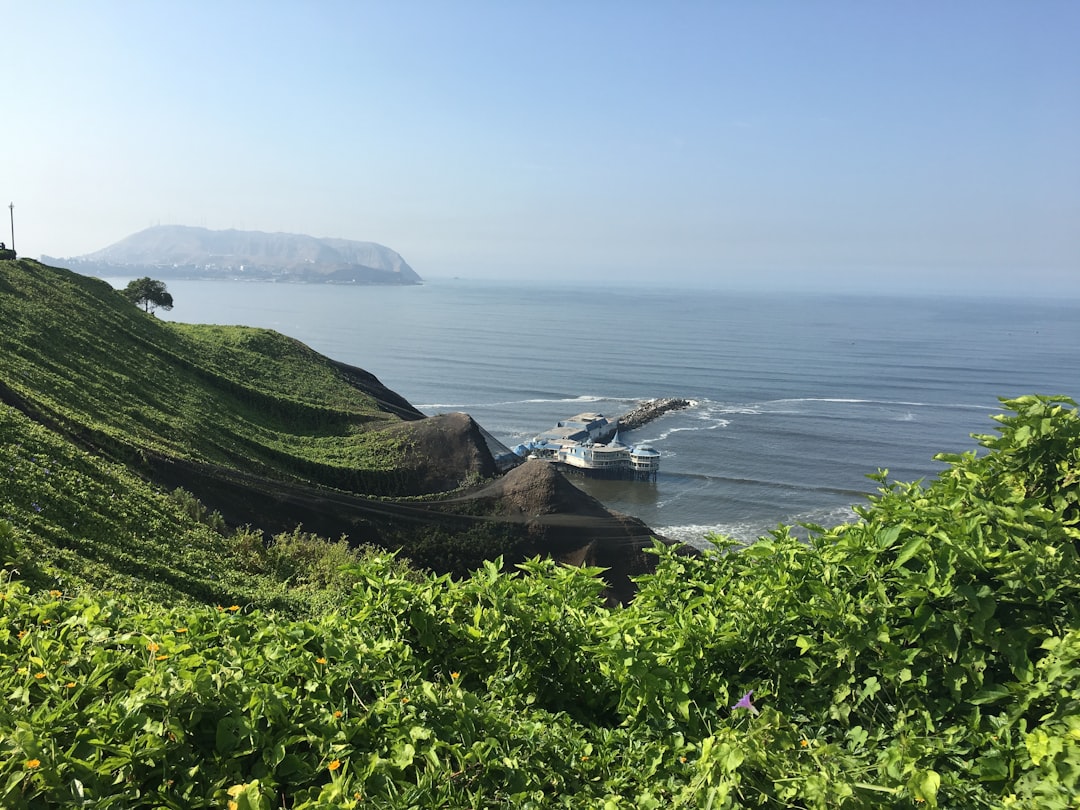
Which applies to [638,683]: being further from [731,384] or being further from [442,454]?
[731,384]

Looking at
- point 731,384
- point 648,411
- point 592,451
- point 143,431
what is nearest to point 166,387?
point 143,431

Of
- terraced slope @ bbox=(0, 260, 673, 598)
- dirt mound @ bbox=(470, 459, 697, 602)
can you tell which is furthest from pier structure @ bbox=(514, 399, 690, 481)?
dirt mound @ bbox=(470, 459, 697, 602)

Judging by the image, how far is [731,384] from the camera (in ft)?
242

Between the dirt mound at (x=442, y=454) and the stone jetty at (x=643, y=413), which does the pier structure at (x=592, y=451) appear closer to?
the stone jetty at (x=643, y=413)

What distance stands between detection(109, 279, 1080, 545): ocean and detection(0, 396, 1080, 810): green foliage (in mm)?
2493

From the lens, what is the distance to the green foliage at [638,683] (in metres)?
2.64

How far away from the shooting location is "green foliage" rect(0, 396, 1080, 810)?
2.64 m

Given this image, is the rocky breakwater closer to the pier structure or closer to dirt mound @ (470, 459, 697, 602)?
the pier structure

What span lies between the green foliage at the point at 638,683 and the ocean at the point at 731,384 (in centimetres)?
249

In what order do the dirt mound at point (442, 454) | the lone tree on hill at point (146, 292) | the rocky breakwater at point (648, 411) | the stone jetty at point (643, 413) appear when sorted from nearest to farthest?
the dirt mound at point (442, 454)
the lone tree on hill at point (146, 292)
the stone jetty at point (643, 413)
the rocky breakwater at point (648, 411)

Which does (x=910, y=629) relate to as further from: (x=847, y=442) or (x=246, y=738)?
(x=847, y=442)

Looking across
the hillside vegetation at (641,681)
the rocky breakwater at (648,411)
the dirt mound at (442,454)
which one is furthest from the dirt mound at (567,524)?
the rocky breakwater at (648,411)

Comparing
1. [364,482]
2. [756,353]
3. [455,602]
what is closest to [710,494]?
[364,482]

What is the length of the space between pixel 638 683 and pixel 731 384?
73.0 m
